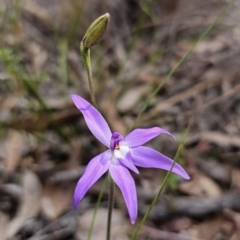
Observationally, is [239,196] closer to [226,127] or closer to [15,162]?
[226,127]

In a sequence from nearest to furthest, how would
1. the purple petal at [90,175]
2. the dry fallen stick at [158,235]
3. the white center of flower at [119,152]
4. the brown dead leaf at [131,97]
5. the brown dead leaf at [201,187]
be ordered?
the purple petal at [90,175] < the white center of flower at [119,152] < the dry fallen stick at [158,235] < the brown dead leaf at [201,187] < the brown dead leaf at [131,97]

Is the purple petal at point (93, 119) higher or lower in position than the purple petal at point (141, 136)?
higher

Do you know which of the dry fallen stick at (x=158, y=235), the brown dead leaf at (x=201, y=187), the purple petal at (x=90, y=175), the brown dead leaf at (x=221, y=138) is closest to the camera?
the purple petal at (x=90, y=175)

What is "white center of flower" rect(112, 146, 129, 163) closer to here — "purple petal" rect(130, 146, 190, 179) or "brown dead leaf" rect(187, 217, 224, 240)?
"purple petal" rect(130, 146, 190, 179)

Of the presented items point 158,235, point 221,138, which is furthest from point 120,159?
point 221,138

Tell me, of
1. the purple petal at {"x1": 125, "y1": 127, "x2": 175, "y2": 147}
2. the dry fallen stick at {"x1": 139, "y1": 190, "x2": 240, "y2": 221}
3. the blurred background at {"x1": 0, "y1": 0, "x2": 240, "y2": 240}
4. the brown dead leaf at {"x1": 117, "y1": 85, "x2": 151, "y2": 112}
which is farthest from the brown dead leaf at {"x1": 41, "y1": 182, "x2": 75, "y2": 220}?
the purple petal at {"x1": 125, "y1": 127, "x2": 175, "y2": 147}

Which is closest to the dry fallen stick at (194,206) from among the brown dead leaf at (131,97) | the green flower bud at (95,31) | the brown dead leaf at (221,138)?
the brown dead leaf at (221,138)

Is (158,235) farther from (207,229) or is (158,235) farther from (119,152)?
→ (119,152)

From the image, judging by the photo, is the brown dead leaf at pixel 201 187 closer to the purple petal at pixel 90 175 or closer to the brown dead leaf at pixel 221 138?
the brown dead leaf at pixel 221 138
